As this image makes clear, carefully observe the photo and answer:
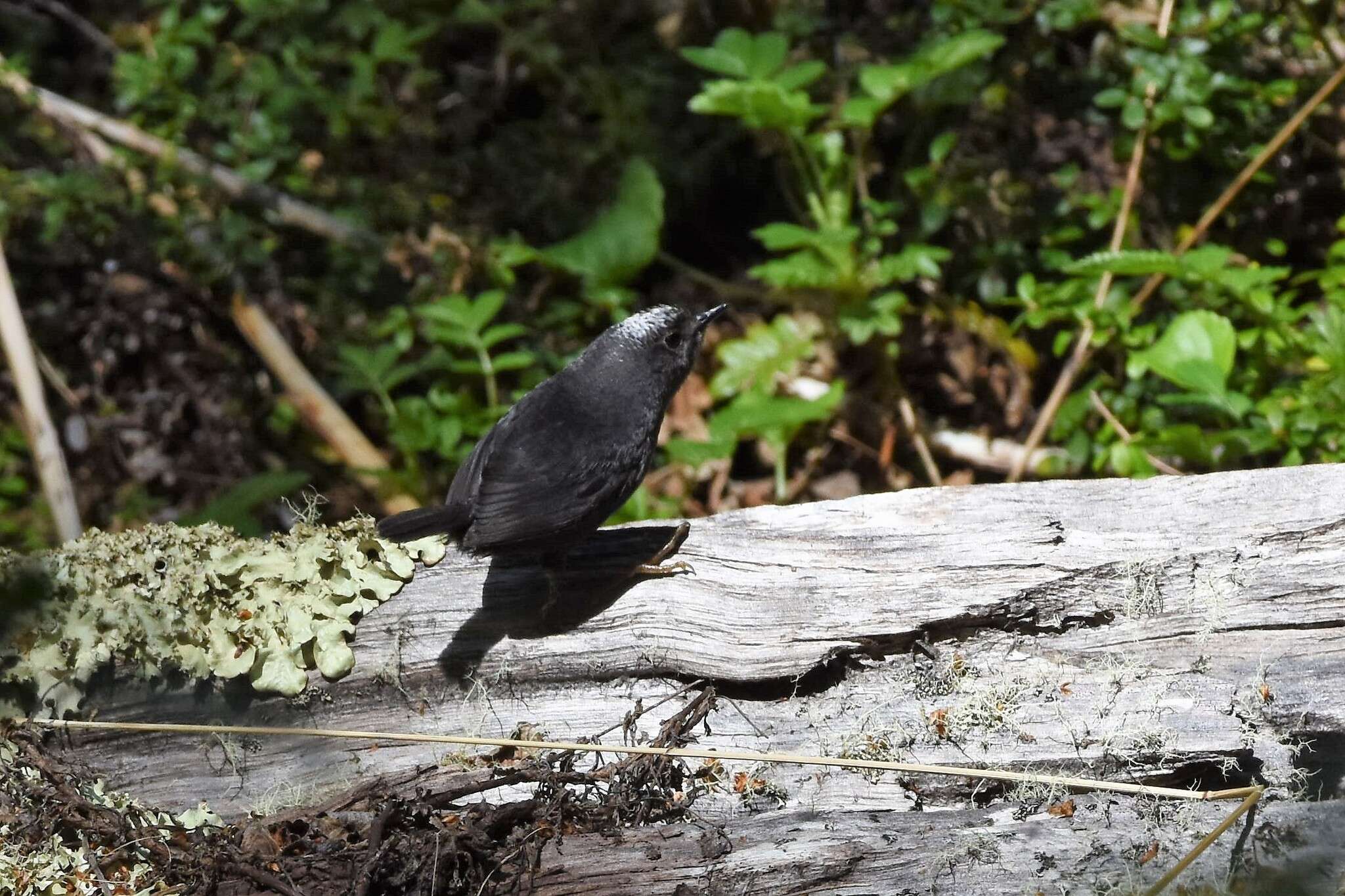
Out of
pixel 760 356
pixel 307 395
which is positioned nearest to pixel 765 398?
pixel 760 356

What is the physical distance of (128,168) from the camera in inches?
220

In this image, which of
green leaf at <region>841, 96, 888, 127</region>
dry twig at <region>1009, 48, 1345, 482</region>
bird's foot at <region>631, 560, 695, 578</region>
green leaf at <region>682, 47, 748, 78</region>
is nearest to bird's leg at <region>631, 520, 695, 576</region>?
bird's foot at <region>631, 560, 695, 578</region>

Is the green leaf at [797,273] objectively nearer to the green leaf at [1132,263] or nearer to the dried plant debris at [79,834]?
the green leaf at [1132,263]

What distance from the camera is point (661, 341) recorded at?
335 cm

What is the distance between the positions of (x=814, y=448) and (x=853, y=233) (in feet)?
3.42

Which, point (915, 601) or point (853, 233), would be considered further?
point (853, 233)

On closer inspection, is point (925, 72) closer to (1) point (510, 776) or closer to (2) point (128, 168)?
→ (1) point (510, 776)

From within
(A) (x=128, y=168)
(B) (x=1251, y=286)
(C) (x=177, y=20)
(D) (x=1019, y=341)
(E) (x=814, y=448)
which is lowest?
(E) (x=814, y=448)

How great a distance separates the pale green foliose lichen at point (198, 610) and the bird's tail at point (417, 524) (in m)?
0.41

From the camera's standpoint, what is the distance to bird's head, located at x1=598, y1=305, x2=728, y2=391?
3312 millimetres

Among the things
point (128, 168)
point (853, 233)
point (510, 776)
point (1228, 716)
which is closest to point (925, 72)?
point (853, 233)

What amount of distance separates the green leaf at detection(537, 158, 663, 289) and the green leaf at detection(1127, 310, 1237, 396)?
213cm

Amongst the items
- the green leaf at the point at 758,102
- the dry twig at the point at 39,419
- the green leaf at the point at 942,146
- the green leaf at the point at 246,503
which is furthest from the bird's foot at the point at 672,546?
the dry twig at the point at 39,419

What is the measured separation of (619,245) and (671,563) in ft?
7.47
